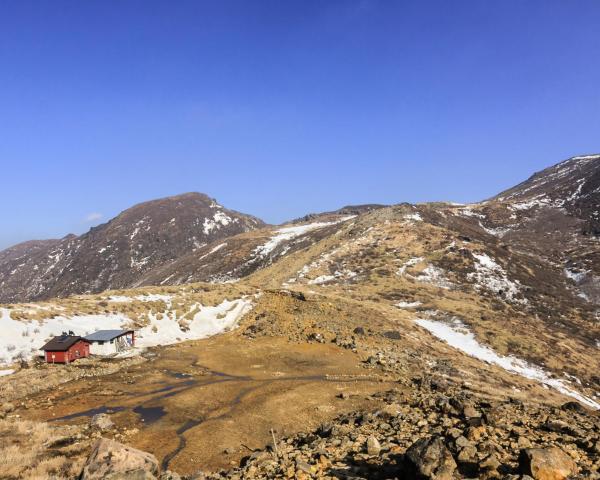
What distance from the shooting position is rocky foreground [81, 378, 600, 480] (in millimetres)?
10133

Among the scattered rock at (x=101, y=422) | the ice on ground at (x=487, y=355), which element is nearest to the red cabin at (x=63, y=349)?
the scattered rock at (x=101, y=422)

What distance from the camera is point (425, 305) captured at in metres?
47.9

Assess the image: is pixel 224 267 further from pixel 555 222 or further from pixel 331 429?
pixel 555 222

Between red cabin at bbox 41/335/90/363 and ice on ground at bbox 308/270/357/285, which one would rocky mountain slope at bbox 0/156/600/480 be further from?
red cabin at bbox 41/335/90/363

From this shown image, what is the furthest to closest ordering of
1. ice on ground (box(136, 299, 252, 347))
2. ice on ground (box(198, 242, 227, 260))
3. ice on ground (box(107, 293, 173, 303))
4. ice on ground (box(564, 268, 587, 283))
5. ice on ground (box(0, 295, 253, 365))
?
ice on ground (box(198, 242, 227, 260)) < ice on ground (box(564, 268, 587, 283)) < ice on ground (box(107, 293, 173, 303)) < ice on ground (box(136, 299, 252, 347)) < ice on ground (box(0, 295, 253, 365))

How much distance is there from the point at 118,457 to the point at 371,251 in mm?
60186

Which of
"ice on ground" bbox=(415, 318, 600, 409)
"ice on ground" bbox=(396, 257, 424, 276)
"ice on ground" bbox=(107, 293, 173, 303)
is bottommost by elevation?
"ice on ground" bbox=(415, 318, 600, 409)

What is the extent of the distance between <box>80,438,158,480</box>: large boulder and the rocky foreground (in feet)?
0.09

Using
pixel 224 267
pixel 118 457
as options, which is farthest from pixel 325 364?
pixel 224 267

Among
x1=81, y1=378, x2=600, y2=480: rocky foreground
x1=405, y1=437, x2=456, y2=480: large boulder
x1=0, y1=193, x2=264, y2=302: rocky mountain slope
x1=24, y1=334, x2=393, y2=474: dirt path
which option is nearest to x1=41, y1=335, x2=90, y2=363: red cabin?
x1=24, y1=334, x2=393, y2=474: dirt path

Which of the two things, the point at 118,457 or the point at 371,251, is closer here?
the point at 118,457

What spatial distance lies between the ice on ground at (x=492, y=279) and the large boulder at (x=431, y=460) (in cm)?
5141

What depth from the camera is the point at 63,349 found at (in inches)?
1094

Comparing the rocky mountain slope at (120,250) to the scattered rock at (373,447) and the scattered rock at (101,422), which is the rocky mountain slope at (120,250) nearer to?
the scattered rock at (101,422)
